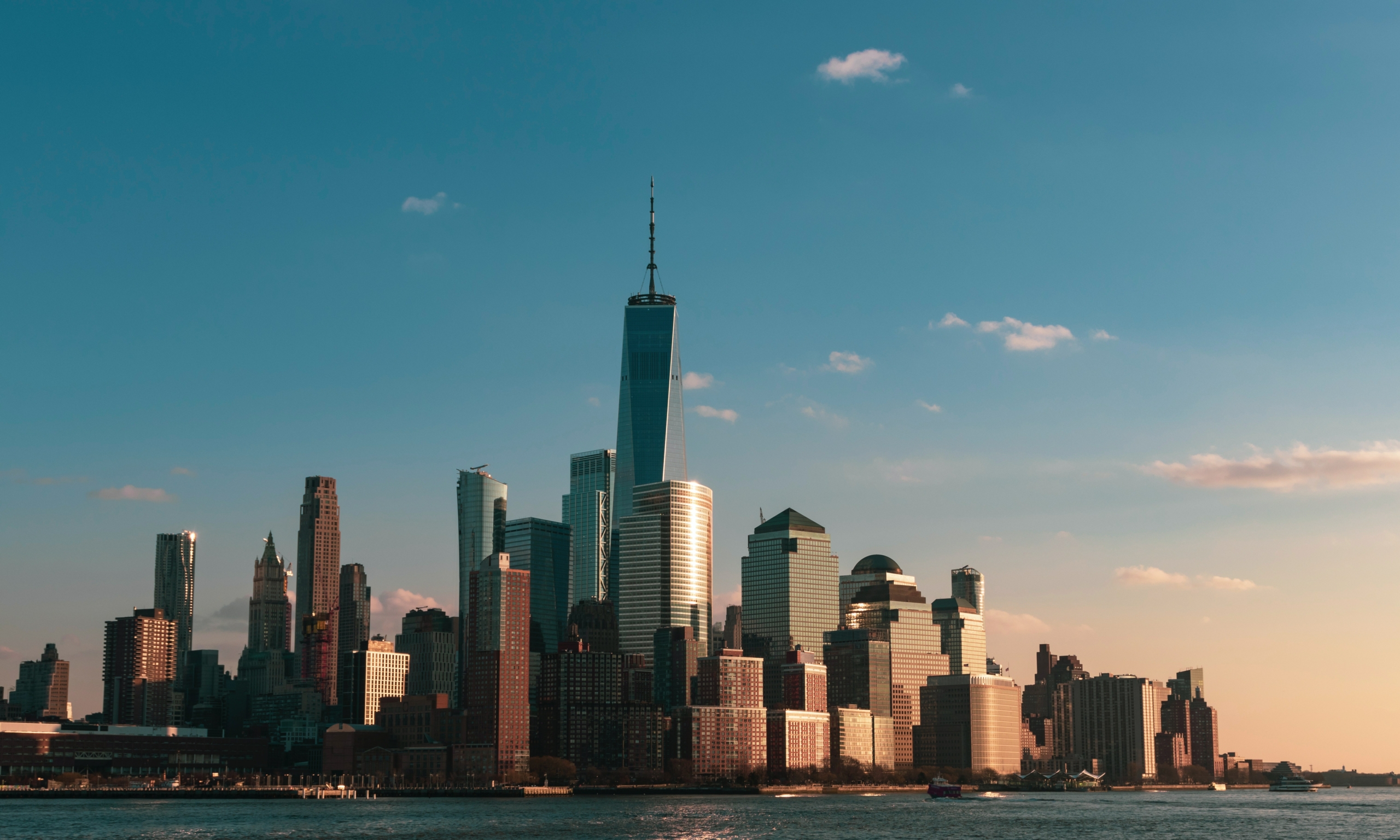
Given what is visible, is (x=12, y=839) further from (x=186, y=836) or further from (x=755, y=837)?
(x=755, y=837)

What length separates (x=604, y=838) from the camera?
7746 inches

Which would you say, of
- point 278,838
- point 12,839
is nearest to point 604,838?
point 278,838

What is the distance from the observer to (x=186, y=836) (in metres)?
199

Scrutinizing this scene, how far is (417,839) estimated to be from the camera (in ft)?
648

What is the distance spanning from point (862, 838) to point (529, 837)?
143 feet

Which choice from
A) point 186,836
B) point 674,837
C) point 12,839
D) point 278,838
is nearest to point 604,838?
point 674,837

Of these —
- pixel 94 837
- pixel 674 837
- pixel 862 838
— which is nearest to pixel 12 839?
pixel 94 837

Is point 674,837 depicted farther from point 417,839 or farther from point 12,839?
point 12,839

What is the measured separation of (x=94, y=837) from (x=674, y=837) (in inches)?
2944

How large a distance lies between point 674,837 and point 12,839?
85.8 meters

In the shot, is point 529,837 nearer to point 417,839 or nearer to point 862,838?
point 417,839

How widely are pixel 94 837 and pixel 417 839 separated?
136ft

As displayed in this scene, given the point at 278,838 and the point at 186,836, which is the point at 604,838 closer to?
the point at 278,838

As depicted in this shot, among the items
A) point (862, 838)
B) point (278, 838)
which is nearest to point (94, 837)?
point (278, 838)
